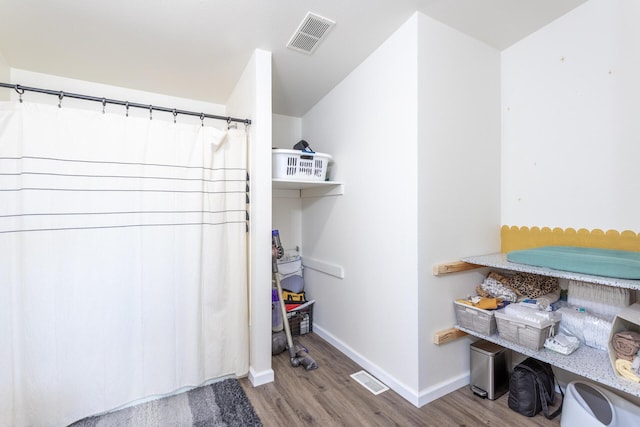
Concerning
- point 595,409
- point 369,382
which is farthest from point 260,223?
point 595,409

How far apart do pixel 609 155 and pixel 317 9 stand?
1.76m

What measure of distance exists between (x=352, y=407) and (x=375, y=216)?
1.17 m

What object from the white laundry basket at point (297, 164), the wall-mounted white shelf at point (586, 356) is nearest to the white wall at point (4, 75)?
the white laundry basket at point (297, 164)

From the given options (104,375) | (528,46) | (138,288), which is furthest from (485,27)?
(104,375)

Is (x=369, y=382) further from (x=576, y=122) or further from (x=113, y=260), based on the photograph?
(x=576, y=122)

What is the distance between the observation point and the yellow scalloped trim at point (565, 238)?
4.80ft

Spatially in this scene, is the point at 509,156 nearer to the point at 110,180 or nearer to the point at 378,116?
the point at 378,116

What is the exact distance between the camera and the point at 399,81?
174cm

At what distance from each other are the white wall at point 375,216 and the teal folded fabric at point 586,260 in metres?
0.59

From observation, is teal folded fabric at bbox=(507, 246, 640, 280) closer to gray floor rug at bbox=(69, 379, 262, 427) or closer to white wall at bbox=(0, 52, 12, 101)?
gray floor rug at bbox=(69, 379, 262, 427)

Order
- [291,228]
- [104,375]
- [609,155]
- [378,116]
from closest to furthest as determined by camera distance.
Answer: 1. [609,155]
2. [104,375]
3. [378,116]
4. [291,228]

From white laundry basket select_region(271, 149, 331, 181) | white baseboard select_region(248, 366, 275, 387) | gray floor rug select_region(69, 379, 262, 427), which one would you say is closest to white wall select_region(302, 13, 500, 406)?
white laundry basket select_region(271, 149, 331, 181)

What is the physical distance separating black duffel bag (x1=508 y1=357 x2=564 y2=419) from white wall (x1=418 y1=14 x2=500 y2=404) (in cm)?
30

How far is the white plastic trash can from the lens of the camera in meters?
1.29
